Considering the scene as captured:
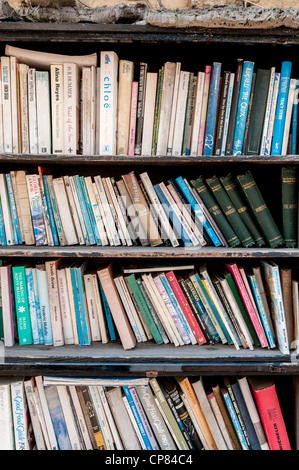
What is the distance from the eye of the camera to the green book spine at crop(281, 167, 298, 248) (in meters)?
1.22

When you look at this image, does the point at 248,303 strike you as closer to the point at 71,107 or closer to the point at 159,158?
the point at 159,158

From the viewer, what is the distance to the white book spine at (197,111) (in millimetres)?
1189

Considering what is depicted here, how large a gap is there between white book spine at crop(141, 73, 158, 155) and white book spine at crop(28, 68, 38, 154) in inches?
16.2

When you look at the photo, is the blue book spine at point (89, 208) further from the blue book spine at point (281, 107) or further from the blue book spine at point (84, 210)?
the blue book spine at point (281, 107)

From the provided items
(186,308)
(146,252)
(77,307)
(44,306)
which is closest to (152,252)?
(146,252)

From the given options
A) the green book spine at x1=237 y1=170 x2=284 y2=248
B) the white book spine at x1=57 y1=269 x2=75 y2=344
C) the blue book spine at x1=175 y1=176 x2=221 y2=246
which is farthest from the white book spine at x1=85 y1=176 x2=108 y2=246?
the green book spine at x1=237 y1=170 x2=284 y2=248

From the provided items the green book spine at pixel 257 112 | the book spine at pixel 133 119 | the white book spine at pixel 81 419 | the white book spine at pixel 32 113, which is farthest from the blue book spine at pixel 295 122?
the white book spine at pixel 81 419

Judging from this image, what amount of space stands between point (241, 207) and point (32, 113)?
88 cm

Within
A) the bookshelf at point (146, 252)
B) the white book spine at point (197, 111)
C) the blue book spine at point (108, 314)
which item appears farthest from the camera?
the blue book spine at point (108, 314)

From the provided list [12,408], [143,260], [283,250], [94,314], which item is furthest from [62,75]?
[12,408]

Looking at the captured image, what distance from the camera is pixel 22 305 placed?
4.22ft

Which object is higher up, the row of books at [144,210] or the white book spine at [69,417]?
the row of books at [144,210]

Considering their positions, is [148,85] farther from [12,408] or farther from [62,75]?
[12,408]

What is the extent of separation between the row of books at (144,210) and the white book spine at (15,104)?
0.11 metres
